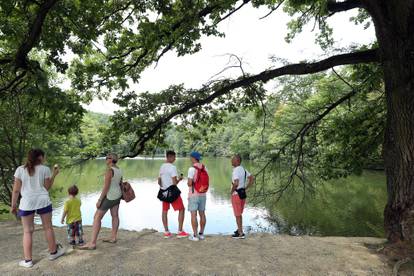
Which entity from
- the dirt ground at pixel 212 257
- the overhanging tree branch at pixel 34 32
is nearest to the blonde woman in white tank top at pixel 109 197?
the dirt ground at pixel 212 257

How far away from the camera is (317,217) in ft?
45.3

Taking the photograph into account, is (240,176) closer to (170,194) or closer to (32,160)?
(170,194)

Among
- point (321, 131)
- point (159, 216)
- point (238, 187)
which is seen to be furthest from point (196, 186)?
point (159, 216)

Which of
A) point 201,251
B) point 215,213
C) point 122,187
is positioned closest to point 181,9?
point 122,187

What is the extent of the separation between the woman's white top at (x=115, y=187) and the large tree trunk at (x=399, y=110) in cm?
421

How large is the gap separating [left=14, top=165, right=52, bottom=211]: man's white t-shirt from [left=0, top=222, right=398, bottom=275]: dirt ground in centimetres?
83

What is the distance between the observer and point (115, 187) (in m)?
4.85

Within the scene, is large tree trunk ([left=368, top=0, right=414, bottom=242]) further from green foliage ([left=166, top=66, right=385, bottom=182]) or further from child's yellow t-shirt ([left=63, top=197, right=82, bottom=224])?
child's yellow t-shirt ([left=63, top=197, right=82, bottom=224])

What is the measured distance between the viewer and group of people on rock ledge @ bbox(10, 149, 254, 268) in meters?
4.00

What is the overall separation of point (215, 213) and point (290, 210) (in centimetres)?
371

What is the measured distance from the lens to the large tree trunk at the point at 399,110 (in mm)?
4227

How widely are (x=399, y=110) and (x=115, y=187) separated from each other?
4493 mm

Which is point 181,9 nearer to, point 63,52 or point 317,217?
point 63,52

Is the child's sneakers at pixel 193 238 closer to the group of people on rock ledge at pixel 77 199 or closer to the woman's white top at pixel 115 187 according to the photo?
the group of people on rock ledge at pixel 77 199
